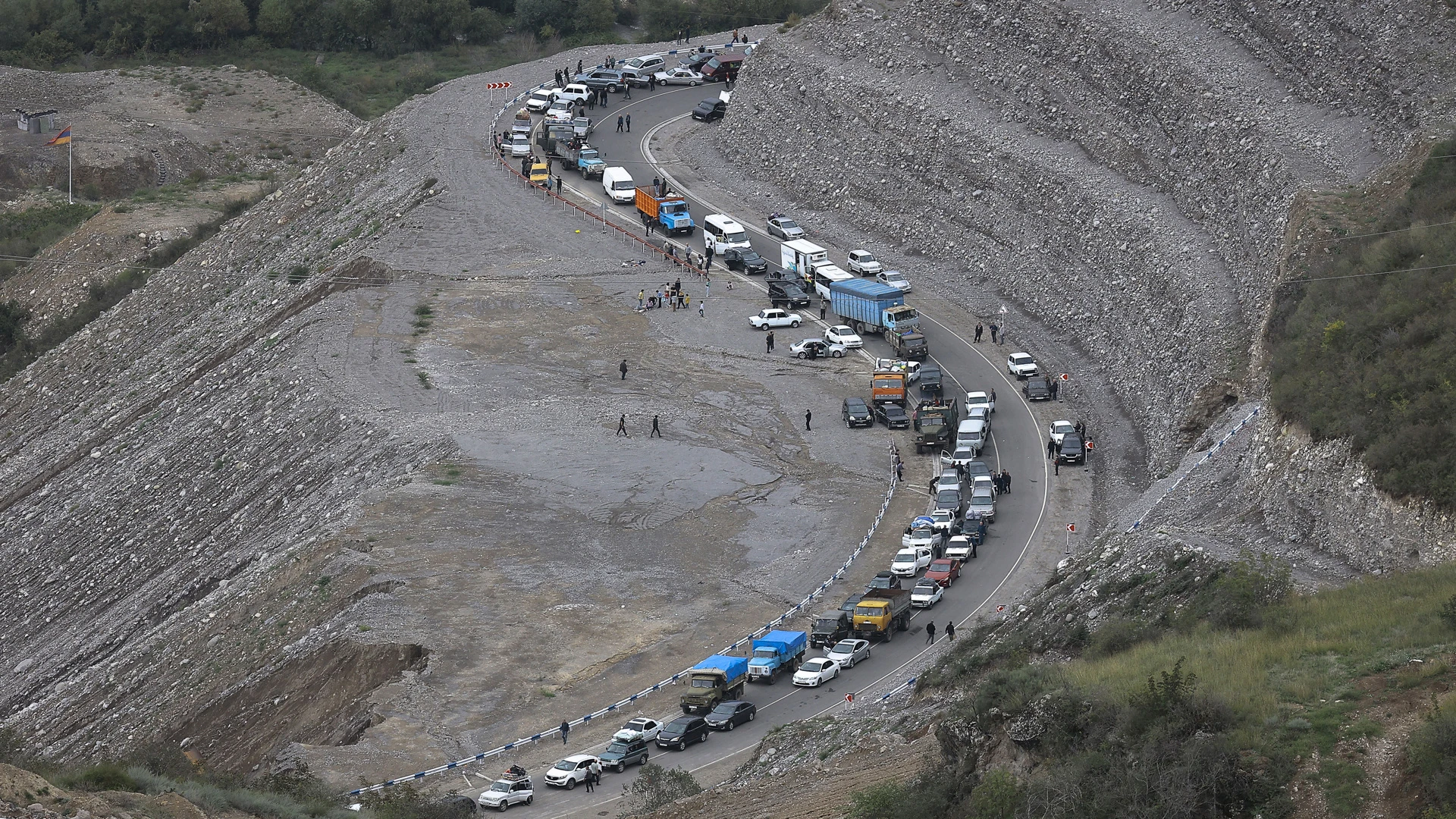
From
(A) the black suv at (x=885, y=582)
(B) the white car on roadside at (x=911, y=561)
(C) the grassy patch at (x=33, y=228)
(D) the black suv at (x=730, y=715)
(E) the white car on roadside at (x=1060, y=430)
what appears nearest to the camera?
(D) the black suv at (x=730, y=715)

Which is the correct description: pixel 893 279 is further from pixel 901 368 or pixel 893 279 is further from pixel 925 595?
pixel 925 595

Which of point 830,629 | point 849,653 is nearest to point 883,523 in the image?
point 830,629

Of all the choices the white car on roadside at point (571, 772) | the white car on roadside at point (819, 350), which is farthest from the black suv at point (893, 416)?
the white car on roadside at point (571, 772)

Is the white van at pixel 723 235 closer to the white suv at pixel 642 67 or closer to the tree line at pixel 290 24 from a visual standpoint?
the white suv at pixel 642 67

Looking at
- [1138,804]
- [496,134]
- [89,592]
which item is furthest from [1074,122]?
[1138,804]

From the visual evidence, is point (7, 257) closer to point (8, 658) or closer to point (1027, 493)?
point (8, 658)

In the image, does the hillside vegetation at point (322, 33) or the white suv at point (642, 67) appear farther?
the hillside vegetation at point (322, 33)
